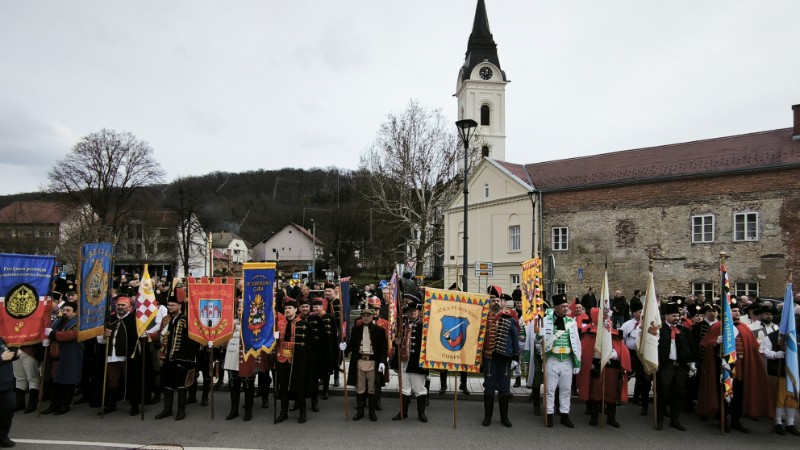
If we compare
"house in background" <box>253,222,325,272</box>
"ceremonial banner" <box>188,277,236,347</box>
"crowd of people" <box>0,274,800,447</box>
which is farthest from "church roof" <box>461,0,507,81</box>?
"ceremonial banner" <box>188,277,236,347</box>

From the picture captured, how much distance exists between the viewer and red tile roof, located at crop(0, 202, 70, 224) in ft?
196

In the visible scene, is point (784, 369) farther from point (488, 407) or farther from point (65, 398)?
point (65, 398)

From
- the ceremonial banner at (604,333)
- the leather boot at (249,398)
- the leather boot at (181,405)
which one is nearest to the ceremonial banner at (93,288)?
the leather boot at (181,405)

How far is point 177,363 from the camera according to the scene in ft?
28.3

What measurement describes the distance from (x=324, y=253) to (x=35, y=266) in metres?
62.2

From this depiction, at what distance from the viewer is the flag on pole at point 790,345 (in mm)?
7719

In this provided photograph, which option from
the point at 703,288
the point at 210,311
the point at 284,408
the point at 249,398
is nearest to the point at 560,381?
the point at 284,408

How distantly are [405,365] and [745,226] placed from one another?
81.2 ft

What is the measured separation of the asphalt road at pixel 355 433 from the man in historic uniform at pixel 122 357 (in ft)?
0.94

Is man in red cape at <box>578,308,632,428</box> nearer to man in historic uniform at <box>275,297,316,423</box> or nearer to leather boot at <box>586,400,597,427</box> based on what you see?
leather boot at <box>586,400,597,427</box>

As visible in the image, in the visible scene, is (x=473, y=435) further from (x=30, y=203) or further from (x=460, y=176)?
(x=30, y=203)

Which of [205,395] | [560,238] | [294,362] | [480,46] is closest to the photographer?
[294,362]

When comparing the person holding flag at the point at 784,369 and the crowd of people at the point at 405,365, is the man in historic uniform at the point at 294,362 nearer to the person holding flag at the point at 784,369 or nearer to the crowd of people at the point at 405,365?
the crowd of people at the point at 405,365

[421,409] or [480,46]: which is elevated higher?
[480,46]
